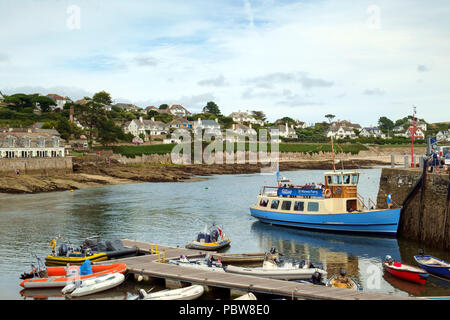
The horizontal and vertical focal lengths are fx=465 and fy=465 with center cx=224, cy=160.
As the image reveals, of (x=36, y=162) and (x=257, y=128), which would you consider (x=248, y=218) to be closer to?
(x=36, y=162)

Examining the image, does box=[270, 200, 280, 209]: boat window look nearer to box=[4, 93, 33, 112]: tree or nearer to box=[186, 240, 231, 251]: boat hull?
box=[186, 240, 231, 251]: boat hull

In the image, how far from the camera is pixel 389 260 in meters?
24.6

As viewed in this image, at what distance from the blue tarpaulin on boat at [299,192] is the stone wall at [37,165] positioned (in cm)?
5249

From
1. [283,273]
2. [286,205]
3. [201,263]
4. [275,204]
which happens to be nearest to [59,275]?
[201,263]

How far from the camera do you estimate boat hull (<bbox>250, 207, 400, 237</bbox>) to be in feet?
109

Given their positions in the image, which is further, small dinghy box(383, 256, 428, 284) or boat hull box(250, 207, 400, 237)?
boat hull box(250, 207, 400, 237)

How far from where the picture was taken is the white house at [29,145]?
82262 millimetres

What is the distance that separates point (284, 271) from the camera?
2289 cm

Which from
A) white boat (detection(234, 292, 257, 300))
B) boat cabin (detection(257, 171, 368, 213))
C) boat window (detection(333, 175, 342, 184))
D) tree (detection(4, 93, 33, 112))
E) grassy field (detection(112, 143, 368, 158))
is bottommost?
white boat (detection(234, 292, 257, 300))

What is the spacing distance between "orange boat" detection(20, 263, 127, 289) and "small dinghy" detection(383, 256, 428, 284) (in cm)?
1389

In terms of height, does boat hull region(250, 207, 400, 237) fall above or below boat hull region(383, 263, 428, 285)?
above

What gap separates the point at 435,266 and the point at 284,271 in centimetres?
773

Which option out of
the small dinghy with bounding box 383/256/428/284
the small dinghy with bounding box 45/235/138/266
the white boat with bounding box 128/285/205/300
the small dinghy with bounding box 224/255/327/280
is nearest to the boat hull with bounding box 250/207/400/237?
the small dinghy with bounding box 383/256/428/284
